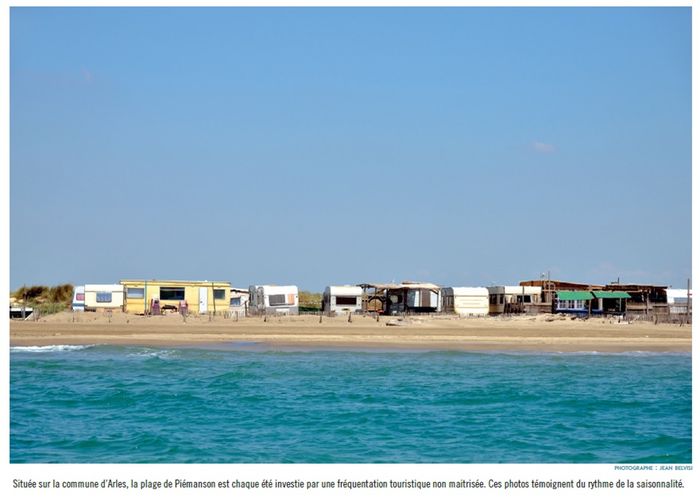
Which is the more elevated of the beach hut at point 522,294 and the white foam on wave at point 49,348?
the beach hut at point 522,294

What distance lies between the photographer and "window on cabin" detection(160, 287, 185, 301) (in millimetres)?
48384

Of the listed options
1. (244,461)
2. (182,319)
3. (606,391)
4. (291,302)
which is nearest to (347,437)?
(244,461)

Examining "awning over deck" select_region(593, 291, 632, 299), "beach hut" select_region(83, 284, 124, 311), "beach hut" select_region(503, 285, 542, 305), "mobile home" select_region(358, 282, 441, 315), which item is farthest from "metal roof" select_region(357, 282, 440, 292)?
"beach hut" select_region(83, 284, 124, 311)

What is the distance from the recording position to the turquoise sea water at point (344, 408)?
1580 cm

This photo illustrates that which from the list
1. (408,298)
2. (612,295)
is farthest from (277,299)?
(612,295)

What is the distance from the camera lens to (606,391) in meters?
23.8

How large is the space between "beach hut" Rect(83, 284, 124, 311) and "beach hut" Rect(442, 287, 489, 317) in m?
19.8

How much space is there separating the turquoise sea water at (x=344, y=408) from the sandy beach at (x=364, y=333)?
3310 mm

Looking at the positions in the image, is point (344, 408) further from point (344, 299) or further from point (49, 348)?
point (344, 299)

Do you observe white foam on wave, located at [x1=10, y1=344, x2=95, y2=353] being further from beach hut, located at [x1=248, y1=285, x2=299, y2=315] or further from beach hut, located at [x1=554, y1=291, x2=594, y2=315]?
beach hut, located at [x1=554, y1=291, x2=594, y2=315]

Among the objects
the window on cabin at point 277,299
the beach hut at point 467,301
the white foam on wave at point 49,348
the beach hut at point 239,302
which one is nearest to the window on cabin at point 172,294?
the beach hut at point 239,302

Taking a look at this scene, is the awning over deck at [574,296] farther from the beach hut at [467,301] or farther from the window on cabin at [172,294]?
the window on cabin at [172,294]

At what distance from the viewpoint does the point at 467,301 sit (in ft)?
171
